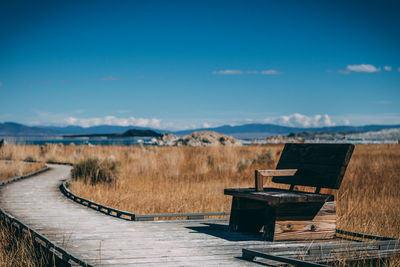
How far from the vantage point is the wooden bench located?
17.8 feet

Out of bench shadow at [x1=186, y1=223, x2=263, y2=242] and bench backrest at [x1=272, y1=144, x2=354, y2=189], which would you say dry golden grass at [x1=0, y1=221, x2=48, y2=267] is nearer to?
bench shadow at [x1=186, y1=223, x2=263, y2=242]

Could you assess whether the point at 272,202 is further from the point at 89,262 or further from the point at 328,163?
the point at 89,262

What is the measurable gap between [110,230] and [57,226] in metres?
0.95

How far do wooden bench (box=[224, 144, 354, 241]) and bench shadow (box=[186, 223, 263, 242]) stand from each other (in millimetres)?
163

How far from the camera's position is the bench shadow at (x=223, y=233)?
18.9 ft

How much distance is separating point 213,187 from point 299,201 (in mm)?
7493

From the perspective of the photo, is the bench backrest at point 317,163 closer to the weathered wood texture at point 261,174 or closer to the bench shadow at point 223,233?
the weathered wood texture at point 261,174

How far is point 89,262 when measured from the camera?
Result: 452cm

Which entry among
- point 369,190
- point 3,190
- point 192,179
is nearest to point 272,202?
point 369,190

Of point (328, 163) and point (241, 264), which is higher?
point (328, 163)

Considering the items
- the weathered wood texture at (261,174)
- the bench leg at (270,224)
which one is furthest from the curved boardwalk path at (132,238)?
the weathered wood texture at (261,174)

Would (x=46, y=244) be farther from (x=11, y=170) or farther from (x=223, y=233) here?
(x=11, y=170)

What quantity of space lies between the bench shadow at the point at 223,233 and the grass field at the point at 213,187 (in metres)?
2.32

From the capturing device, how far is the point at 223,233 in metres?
6.11
